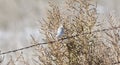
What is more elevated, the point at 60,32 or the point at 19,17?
the point at 60,32

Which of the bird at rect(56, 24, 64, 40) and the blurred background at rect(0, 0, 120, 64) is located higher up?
the bird at rect(56, 24, 64, 40)

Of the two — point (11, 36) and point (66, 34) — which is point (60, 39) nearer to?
point (66, 34)

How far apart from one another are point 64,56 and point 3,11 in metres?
8.74

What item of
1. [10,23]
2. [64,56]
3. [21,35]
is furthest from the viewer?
[10,23]

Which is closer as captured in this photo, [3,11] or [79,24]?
[79,24]

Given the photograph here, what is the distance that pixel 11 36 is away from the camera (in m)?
14.5

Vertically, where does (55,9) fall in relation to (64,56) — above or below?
above

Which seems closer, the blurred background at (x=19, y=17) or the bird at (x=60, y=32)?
the bird at (x=60, y=32)

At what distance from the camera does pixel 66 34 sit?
7.13 metres

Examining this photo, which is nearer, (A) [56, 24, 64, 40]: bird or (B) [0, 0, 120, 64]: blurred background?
(A) [56, 24, 64, 40]: bird

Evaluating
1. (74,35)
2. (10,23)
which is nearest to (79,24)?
(74,35)

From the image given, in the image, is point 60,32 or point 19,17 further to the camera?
point 19,17

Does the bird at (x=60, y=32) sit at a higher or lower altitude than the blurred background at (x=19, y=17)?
higher

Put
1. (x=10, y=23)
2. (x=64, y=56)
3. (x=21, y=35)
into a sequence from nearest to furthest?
(x=64, y=56)
(x=21, y=35)
(x=10, y=23)
